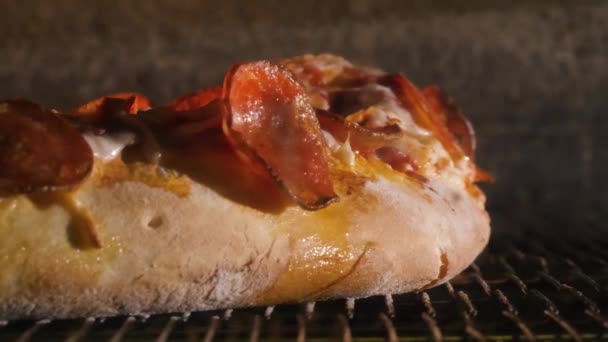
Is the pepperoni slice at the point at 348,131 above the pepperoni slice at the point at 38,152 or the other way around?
the other way around

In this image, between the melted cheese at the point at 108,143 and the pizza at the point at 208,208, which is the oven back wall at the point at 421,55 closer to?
the pizza at the point at 208,208

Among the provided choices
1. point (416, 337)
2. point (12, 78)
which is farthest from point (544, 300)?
point (12, 78)

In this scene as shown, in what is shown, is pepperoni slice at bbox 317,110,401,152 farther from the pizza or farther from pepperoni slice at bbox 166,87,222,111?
pepperoni slice at bbox 166,87,222,111

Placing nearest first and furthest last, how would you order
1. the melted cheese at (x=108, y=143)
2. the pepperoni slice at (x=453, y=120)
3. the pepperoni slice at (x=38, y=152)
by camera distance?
the pepperoni slice at (x=38, y=152) → the melted cheese at (x=108, y=143) → the pepperoni slice at (x=453, y=120)

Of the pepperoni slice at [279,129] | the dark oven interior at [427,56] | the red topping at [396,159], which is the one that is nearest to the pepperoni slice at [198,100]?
the pepperoni slice at [279,129]

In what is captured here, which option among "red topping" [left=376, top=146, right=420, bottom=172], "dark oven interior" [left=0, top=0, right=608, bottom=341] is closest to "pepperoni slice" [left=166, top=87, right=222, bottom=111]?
"red topping" [left=376, top=146, right=420, bottom=172]

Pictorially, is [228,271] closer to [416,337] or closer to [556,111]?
[416,337]

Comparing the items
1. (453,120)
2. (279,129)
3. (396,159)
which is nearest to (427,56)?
(453,120)
